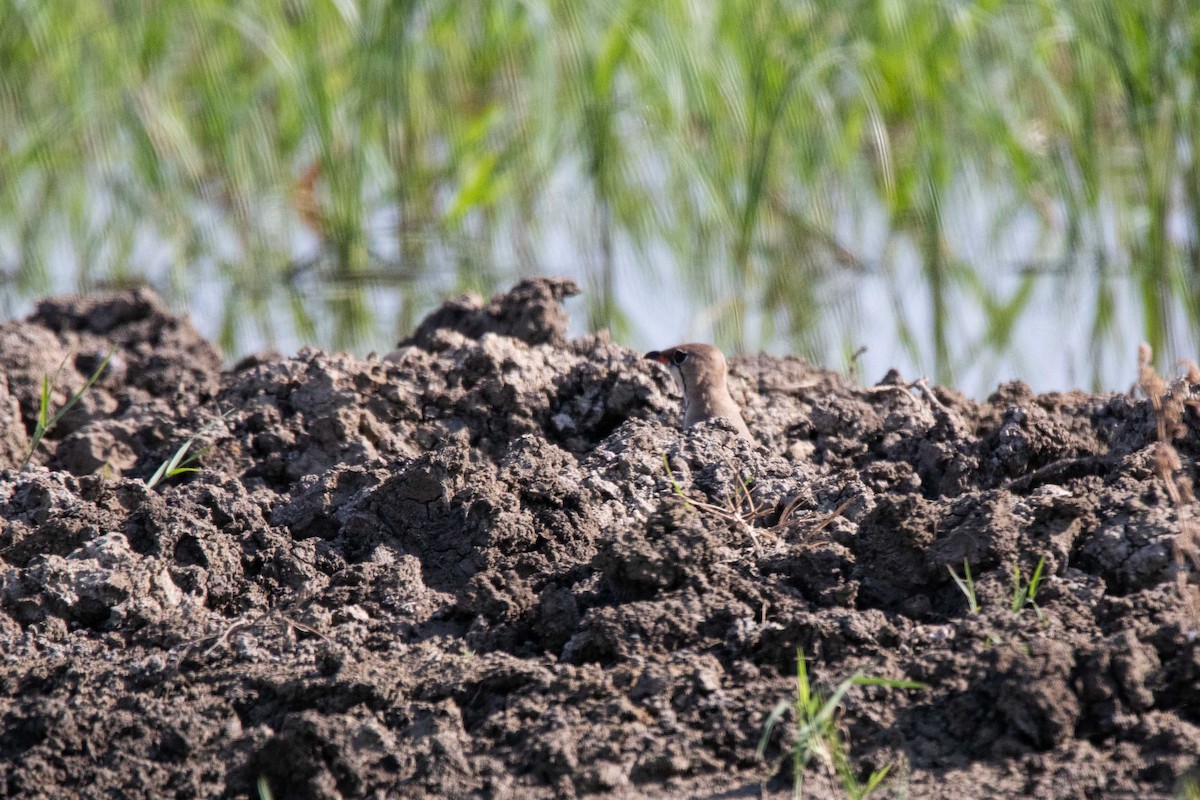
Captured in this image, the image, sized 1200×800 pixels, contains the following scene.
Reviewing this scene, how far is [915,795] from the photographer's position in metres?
1.96

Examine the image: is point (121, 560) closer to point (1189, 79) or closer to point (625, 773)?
point (625, 773)

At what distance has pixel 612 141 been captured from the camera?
6.50 meters

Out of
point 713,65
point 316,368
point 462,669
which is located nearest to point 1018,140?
point 713,65

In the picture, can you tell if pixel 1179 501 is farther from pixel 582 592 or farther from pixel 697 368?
pixel 697 368

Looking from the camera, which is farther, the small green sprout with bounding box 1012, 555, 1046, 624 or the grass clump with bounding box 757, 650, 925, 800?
the small green sprout with bounding box 1012, 555, 1046, 624

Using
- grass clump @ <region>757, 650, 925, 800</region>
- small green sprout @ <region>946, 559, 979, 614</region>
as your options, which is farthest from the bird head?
grass clump @ <region>757, 650, 925, 800</region>

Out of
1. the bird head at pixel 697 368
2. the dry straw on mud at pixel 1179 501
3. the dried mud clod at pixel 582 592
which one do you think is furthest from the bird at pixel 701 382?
the dry straw on mud at pixel 1179 501

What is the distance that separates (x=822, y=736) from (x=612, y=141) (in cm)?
481

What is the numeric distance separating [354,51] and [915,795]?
5894mm

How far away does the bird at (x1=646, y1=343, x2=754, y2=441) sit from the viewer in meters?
3.41

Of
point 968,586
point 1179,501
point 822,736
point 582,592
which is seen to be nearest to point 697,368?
point 582,592

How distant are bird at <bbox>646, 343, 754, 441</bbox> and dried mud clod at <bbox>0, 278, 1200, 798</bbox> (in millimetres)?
100

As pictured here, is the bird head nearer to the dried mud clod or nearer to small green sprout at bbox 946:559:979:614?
the dried mud clod

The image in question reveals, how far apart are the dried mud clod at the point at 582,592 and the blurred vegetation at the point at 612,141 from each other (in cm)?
268
